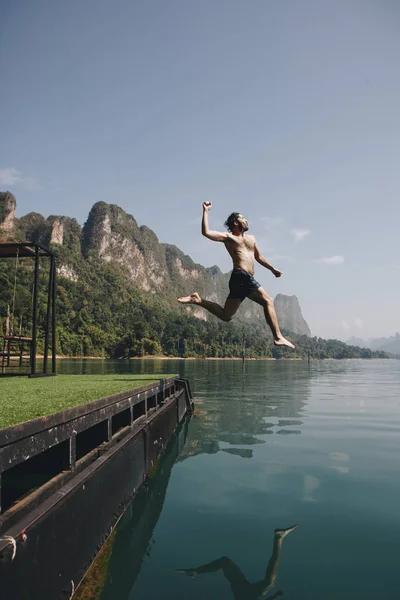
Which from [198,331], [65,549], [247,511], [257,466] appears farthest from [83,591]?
[198,331]

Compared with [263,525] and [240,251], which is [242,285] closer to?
[240,251]

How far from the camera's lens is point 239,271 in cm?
661

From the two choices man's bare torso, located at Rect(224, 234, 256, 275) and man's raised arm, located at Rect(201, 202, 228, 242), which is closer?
man's raised arm, located at Rect(201, 202, 228, 242)

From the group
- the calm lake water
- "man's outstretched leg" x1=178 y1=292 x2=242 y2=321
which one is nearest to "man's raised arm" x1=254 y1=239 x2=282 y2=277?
"man's outstretched leg" x1=178 y1=292 x2=242 y2=321

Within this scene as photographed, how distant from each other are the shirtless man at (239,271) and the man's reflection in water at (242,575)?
2906mm

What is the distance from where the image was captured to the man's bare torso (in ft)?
21.9

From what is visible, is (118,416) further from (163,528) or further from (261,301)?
(261,301)

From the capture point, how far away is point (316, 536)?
5.18m

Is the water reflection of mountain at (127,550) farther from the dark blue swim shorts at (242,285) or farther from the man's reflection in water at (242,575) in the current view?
the dark blue swim shorts at (242,285)

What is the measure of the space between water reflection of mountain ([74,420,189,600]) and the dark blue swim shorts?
137 inches

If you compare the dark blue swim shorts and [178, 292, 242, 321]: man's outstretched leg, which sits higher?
the dark blue swim shorts

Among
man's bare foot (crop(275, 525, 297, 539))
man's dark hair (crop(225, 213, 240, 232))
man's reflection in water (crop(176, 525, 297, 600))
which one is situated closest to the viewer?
man's reflection in water (crop(176, 525, 297, 600))

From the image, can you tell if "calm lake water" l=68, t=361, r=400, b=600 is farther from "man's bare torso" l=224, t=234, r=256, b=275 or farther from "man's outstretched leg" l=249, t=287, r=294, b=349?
"man's bare torso" l=224, t=234, r=256, b=275

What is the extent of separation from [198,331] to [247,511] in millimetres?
165131
